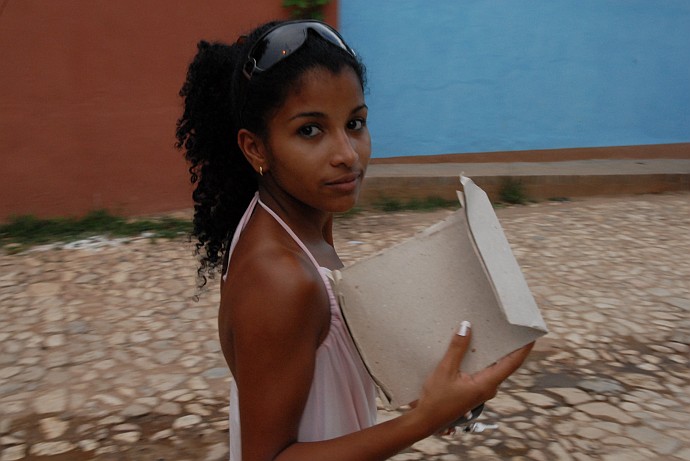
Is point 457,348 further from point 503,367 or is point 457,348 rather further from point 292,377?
point 292,377

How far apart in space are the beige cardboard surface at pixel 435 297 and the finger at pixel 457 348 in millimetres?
11

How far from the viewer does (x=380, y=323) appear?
3.77 ft

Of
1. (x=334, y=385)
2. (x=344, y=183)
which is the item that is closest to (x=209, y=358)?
(x=334, y=385)

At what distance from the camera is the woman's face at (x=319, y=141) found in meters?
1.29

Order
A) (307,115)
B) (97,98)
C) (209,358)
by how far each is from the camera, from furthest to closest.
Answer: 1. (97,98)
2. (209,358)
3. (307,115)

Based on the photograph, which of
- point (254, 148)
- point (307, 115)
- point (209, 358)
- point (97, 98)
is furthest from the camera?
point (97, 98)

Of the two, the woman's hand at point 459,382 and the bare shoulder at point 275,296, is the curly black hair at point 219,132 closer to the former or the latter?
the bare shoulder at point 275,296

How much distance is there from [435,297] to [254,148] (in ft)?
1.59

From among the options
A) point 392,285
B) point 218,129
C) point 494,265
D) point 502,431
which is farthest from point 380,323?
point 502,431

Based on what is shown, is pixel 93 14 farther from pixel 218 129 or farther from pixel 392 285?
pixel 392 285

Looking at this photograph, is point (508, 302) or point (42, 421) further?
point (42, 421)

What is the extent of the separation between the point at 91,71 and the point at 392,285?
4600 millimetres

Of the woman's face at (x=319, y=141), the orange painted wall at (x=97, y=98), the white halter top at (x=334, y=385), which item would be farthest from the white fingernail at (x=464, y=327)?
the orange painted wall at (x=97, y=98)

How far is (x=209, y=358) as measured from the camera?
3.33 m
